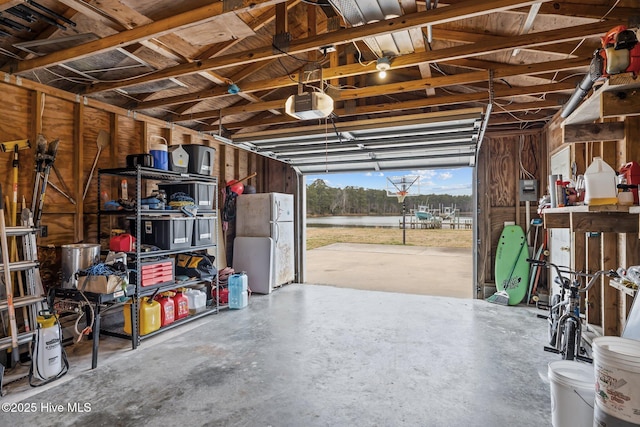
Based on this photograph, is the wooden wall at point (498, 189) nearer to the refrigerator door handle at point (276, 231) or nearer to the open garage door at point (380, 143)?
the open garage door at point (380, 143)

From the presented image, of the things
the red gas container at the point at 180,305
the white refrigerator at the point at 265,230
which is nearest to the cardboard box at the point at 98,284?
the red gas container at the point at 180,305

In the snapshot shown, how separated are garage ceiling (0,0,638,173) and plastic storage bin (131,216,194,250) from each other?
59.4 inches

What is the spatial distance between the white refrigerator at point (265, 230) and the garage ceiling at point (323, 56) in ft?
3.52

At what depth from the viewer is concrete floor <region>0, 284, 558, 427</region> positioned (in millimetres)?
2352

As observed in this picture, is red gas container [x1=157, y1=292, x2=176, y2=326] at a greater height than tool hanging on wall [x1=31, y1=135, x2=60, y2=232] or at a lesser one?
lesser

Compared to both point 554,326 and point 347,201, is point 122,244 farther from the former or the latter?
point 347,201

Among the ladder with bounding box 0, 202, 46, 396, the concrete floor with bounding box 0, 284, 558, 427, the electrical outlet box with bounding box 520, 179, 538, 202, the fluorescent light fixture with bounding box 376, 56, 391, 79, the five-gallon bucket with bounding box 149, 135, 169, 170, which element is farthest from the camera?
the electrical outlet box with bounding box 520, 179, 538, 202

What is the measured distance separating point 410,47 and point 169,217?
10.5 feet

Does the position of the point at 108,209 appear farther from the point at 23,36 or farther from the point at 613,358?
the point at 613,358

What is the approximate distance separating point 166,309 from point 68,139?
2.26m

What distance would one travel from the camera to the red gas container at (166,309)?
404 centimetres

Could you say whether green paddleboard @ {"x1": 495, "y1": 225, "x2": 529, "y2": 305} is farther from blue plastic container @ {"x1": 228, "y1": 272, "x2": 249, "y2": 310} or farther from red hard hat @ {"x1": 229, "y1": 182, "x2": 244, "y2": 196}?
red hard hat @ {"x1": 229, "y1": 182, "x2": 244, "y2": 196}

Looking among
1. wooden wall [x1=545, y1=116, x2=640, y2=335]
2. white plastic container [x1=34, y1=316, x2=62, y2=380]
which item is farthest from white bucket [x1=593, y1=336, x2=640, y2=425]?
white plastic container [x1=34, y1=316, x2=62, y2=380]

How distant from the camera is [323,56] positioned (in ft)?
12.3
